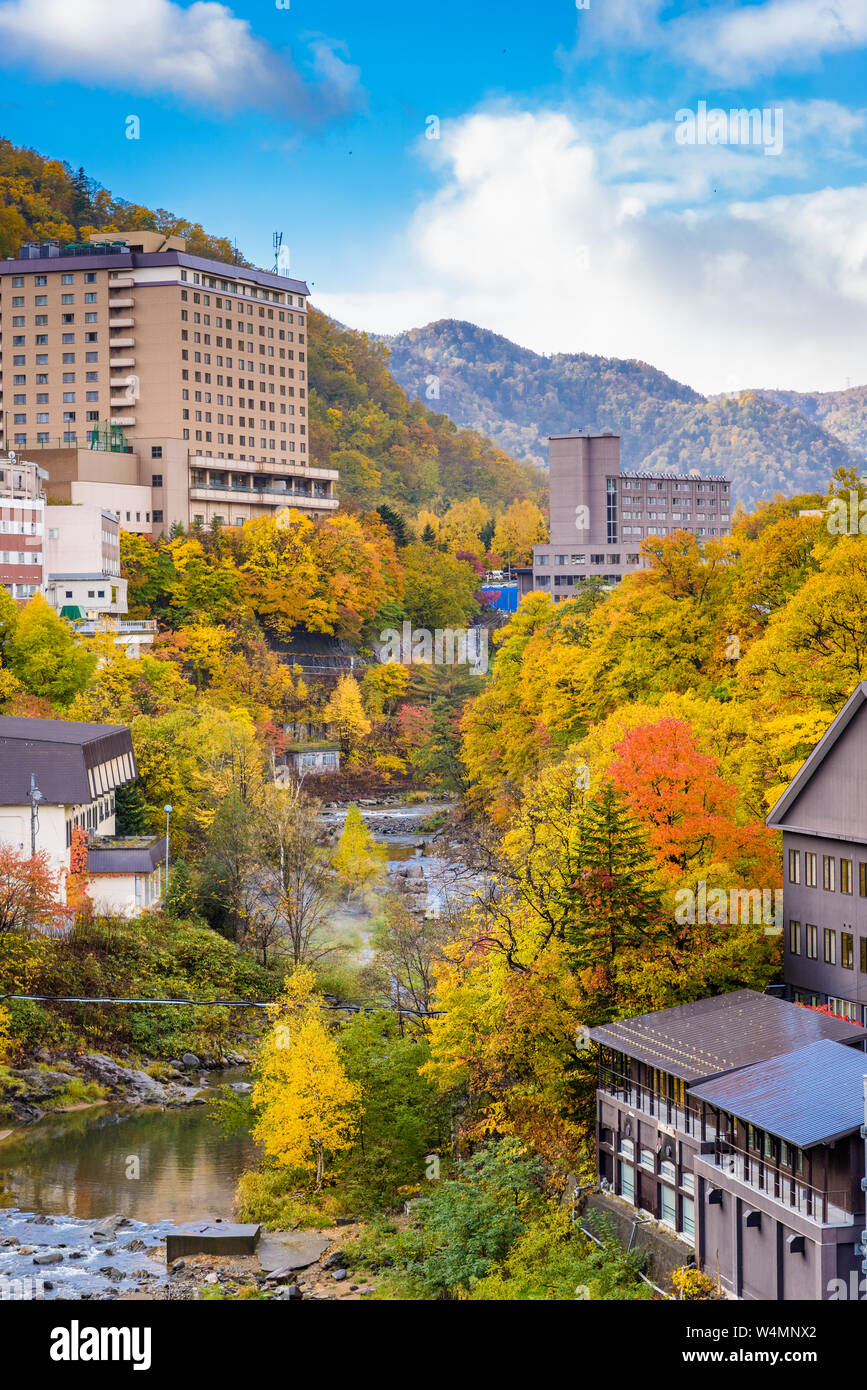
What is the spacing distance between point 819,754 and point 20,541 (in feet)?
150

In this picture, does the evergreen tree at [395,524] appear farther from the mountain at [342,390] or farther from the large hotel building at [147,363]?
the mountain at [342,390]

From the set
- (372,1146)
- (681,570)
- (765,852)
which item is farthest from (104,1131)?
(681,570)

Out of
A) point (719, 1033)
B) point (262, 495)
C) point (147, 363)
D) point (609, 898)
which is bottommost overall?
point (719, 1033)

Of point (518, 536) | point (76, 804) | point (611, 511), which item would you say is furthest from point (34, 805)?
point (518, 536)

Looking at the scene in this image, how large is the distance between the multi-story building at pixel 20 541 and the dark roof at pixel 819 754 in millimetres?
43710

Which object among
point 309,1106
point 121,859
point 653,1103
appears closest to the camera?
point 653,1103

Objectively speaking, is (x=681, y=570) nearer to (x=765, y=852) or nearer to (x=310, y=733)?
(x=765, y=852)

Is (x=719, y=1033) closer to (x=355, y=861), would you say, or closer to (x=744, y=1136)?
(x=744, y=1136)

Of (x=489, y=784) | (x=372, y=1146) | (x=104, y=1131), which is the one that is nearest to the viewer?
(x=372, y=1146)

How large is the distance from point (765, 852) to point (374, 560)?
2275 inches

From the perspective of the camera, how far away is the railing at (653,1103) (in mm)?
19328

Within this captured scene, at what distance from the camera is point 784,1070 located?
60.2 ft

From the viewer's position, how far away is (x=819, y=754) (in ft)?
80.2

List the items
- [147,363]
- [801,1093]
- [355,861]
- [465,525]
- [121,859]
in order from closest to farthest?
[801,1093] < [121,859] < [355,861] < [147,363] < [465,525]
